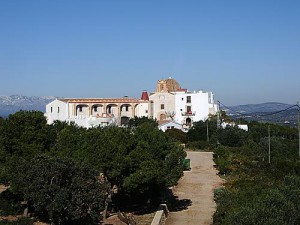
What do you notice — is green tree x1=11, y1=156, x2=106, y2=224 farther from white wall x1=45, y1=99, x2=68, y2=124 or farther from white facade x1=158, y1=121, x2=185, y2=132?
white wall x1=45, y1=99, x2=68, y2=124

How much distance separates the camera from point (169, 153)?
21.8 metres

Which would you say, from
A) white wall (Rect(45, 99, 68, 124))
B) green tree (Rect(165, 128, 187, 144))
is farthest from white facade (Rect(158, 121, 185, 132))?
white wall (Rect(45, 99, 68, 124))

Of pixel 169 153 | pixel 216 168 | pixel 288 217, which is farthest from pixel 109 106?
pixel 288 217

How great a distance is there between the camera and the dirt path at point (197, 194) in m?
21.0

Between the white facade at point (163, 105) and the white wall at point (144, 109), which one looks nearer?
the white facade at point (163, 105)

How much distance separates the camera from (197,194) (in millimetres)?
26844

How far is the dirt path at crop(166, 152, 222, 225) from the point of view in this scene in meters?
21.0

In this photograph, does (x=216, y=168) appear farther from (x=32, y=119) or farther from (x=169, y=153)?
(x=32, y=119)

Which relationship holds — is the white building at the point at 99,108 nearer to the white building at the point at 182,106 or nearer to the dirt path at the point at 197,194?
the white building at the point at 182,106

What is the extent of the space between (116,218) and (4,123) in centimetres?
676

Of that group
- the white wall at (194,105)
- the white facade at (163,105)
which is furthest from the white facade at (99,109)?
the white wall at (194,105)

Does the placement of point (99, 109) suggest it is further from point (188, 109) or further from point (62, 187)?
point (62, 187)

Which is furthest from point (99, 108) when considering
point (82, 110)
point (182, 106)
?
point (182, 106)

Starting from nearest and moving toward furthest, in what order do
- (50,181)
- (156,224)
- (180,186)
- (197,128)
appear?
(50,181), (156,224), (180,186), (197,128)
